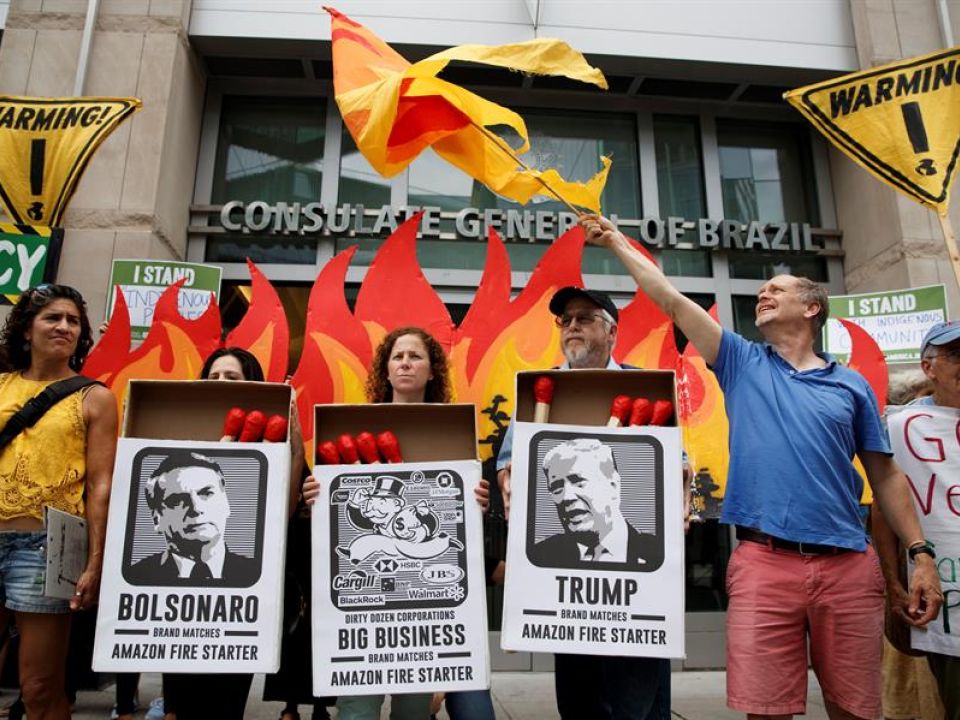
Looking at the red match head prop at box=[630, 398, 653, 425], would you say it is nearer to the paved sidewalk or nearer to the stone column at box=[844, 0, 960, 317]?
the paved sidewalk

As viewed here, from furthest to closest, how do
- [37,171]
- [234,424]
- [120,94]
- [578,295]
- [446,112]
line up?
[120,94], [37,171], [446,112], [578,295], [234,424]

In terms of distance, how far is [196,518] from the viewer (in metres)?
2.13

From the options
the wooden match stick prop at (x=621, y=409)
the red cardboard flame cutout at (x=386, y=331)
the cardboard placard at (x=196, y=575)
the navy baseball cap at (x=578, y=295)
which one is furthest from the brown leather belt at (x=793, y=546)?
the red cardboard flame cutout at (x=386, y=331)

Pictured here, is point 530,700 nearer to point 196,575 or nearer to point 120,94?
point 196,575

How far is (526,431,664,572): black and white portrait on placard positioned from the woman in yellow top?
1450mm

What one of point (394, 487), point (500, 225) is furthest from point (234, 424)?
point (500, 225)

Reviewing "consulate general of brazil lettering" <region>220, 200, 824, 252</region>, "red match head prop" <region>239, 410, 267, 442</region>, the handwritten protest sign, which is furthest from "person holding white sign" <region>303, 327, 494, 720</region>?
"consulate general of brazil lettering" <region>220, 200, 824, 252</region>

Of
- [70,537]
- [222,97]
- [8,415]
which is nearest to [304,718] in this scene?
[70,537]

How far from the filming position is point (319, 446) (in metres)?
2.27

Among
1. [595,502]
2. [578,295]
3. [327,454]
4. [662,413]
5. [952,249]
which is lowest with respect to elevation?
[595,502]

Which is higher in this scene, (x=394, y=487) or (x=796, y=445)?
(x=796, y=445)

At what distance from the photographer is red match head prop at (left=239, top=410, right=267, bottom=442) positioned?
2281 millimetres

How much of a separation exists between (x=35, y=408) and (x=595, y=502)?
185cm

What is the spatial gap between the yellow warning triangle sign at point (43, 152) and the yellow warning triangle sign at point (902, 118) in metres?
3.71
